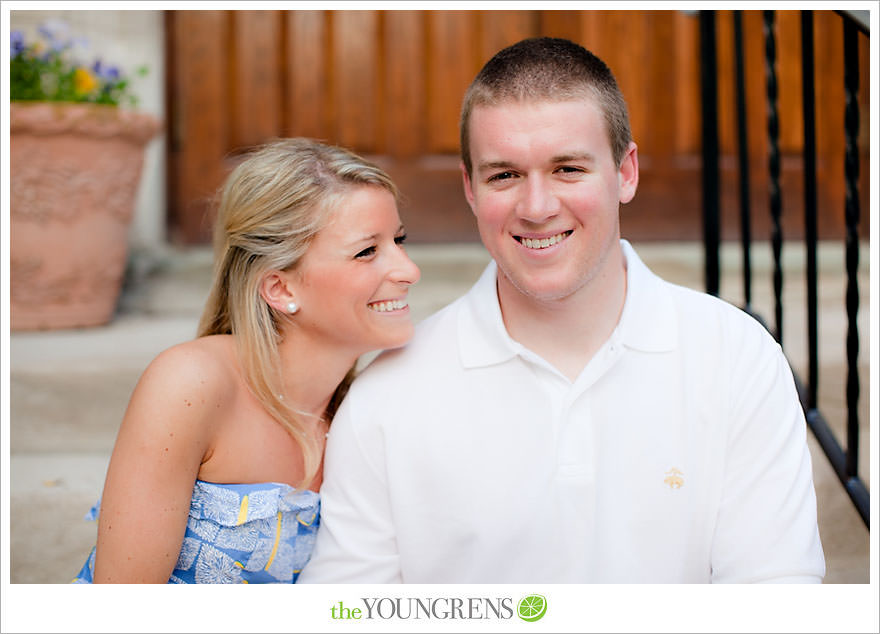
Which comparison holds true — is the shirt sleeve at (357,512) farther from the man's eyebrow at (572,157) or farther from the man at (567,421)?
the man's eyebrow at (572,157)

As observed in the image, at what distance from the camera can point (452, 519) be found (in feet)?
4.94

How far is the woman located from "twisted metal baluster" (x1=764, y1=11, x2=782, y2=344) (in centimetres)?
99

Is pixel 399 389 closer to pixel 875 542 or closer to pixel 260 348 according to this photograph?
pixel 260 348

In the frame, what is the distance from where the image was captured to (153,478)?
1.44 metres

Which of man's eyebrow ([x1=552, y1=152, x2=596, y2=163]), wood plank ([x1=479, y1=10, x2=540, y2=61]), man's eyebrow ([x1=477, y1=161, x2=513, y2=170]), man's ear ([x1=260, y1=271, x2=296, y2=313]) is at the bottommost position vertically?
man's ear ([x1=260, y1=271, x2=296, y2=313])

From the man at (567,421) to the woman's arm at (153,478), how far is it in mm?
258

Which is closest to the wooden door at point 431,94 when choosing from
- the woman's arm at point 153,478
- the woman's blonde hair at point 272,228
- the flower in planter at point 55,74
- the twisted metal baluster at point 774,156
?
the flower in planter at point 55,74

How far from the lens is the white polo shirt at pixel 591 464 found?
1.45 m

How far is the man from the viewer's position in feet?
4.70

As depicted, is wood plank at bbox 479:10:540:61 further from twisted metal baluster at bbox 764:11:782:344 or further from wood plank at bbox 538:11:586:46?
twisted metal baluster at bbox 764:11:782:344

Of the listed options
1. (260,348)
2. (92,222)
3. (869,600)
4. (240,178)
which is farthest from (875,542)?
(92,222)

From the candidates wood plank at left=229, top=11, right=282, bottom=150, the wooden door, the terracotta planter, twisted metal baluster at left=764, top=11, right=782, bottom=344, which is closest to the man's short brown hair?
twisted metal baluster at left=764, top=11, right=782, bottom=344

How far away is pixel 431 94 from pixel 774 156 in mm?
1657

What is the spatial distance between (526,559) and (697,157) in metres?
2.48
